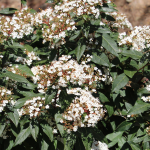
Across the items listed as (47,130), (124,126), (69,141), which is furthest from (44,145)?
(124,126)

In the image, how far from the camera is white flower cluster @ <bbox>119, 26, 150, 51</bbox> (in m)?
2.34

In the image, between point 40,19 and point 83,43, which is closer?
point 83,43

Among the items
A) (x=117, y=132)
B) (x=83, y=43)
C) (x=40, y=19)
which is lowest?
(x=117, y=132)

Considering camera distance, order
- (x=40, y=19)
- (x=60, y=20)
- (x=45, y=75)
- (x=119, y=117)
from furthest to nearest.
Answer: (x=119, y=117)
(x=40, y=19)
(x=60, y=20)
(x=45, y=75)

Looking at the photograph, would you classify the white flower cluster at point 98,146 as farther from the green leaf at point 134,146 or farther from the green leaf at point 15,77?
the green leaf at point 15,77

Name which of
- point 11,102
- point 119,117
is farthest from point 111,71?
point 11,102

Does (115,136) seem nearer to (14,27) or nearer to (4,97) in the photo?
(4,97)

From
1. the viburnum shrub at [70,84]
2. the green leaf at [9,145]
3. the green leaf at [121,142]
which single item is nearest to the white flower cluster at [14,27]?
the viburnum shrub at [70,84]

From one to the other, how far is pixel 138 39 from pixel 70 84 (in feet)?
3.87

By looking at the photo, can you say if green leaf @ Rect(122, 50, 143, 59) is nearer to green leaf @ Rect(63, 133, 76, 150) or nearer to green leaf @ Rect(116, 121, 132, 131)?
green leaf @ Rect(116, 121, 132, 131)

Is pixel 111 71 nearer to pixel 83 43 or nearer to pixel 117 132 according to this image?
pixel 83 43

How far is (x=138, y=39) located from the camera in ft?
7.72

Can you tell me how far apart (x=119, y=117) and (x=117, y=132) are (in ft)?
0.92

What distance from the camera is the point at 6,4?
5980mm
